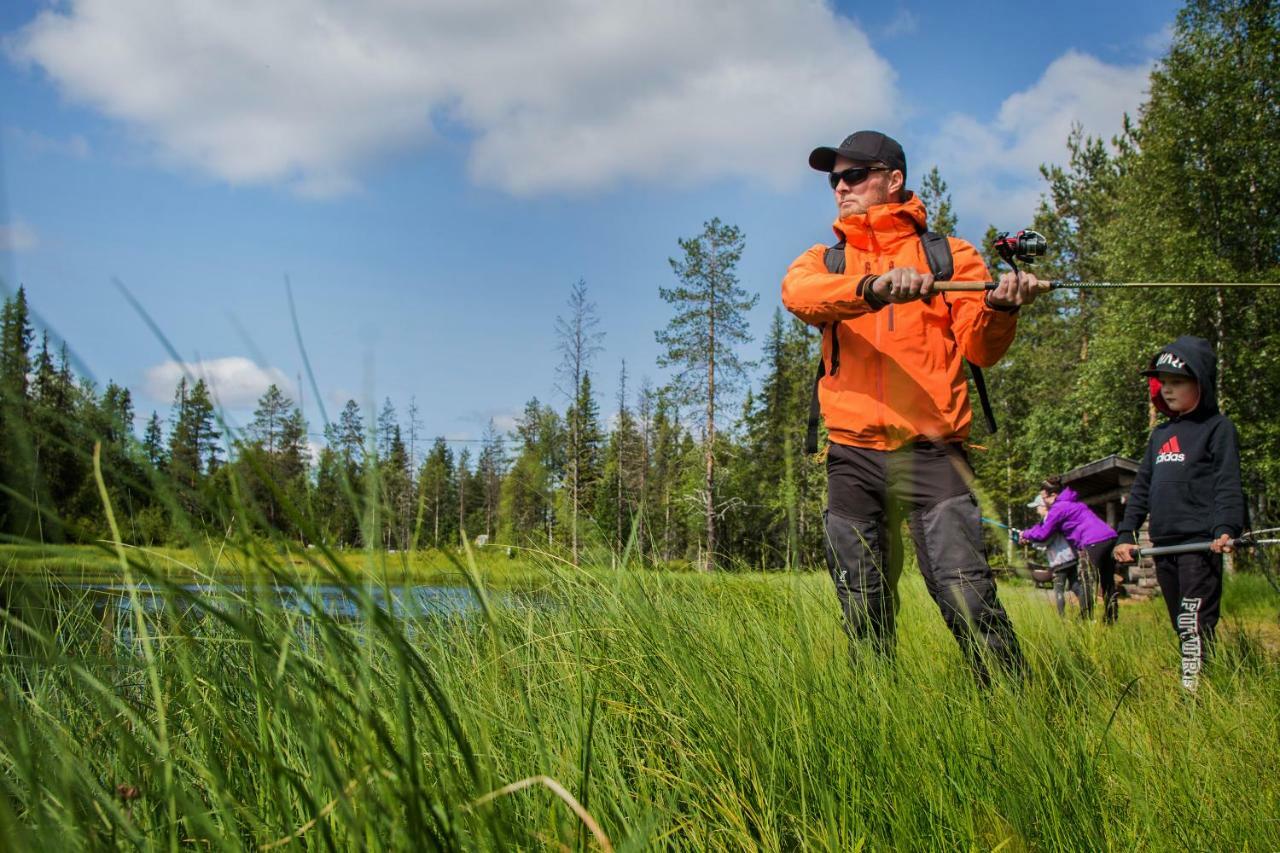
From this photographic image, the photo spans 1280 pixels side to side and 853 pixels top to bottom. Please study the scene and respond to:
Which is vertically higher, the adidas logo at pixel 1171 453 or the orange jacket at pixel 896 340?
the orange jacket at pixel 896 340

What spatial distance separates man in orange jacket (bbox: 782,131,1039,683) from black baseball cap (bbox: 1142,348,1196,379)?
1.98 m

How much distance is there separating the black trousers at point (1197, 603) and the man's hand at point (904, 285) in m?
2.66

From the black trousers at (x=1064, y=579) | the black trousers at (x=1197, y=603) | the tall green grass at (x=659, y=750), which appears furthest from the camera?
the black trousers at (x=1064, y=579)

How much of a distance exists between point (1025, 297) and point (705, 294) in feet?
117

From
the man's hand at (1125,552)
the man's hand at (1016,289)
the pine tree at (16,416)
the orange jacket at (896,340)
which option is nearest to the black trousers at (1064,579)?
the man's hand at (1125,552)

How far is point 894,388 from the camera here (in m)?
3.15

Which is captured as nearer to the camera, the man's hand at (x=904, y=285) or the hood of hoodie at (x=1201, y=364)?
the man's hand at (x=904, y=285)

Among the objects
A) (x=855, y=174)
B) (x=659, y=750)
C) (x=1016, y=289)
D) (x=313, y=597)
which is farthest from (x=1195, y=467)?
(x=313, y=597)

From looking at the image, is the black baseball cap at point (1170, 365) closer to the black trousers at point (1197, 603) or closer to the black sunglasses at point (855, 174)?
the black trousers at point (1197, 603)

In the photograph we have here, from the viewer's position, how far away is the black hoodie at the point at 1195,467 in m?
4.30

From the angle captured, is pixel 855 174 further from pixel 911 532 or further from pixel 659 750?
pixel 659 750

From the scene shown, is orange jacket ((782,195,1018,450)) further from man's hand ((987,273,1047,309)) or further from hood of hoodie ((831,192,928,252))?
man's hand ((987,273,1047,309))

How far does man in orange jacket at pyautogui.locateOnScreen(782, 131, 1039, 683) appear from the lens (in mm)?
2918

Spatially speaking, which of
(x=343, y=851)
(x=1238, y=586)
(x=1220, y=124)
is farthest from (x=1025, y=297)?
(x=1220, y=124)
